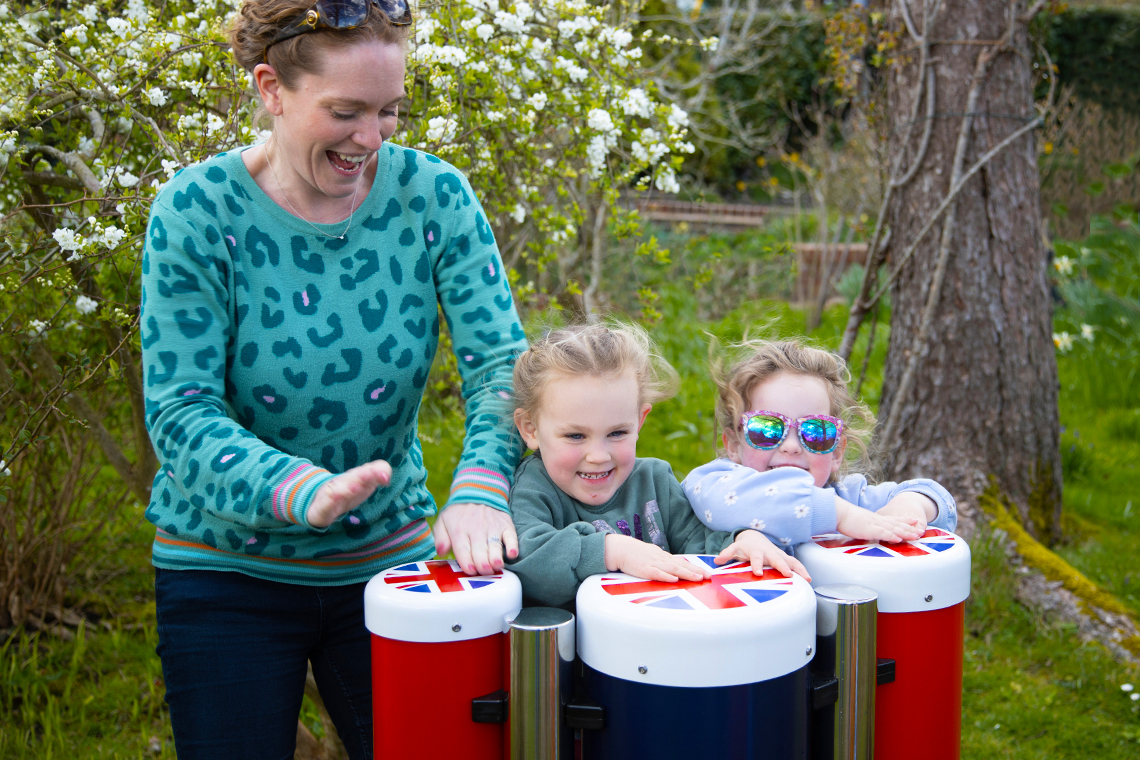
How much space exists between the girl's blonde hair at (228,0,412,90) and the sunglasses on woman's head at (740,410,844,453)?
0.89 m

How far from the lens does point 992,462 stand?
3.61 meters

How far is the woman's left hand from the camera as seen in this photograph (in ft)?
4.52

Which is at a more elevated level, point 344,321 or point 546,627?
point 344,321

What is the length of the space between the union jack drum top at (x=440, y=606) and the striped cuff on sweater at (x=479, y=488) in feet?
0.46

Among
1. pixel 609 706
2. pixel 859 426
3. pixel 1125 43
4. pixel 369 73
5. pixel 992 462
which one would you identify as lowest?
pixel 992 462

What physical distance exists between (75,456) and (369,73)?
2214mm

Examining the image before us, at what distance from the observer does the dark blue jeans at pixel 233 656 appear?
1481mm

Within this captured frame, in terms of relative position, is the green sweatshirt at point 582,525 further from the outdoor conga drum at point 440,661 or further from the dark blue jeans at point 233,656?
the dark blue jeans at point 233,656

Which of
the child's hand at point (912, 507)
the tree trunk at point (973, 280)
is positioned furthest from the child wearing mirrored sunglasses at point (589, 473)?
the tree trunk at point (973, 280)

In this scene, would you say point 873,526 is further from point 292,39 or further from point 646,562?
point 292,39

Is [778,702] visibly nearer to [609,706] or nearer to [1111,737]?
[609,706]

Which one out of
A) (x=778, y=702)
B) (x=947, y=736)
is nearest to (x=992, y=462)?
(x=947, y=736)

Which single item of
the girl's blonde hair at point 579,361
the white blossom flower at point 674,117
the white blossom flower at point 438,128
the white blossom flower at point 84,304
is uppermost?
the white blossom flower at point 674,117

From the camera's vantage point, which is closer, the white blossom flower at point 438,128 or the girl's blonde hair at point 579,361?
the girl's blonde hair at point 579,361
